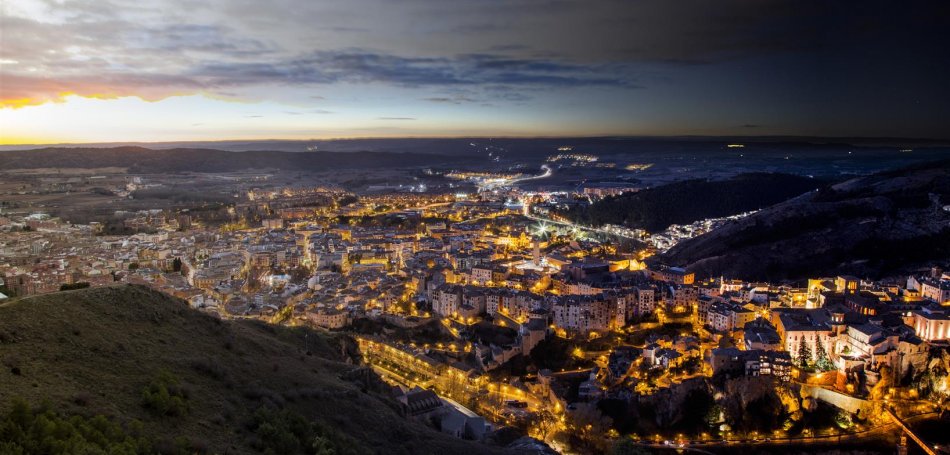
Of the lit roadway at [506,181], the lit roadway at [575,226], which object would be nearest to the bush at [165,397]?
the lit roadway at [575,226]

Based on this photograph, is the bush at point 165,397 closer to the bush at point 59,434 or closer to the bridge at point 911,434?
the bush at point 59,434

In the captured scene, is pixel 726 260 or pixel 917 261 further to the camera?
pixel 726 260

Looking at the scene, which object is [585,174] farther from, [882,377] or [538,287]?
[882,377]

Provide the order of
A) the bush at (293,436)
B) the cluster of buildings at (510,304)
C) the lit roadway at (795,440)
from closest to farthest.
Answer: the bush at (293,436) < the lit roadway at (795,440) < the cluster of buildings at (510,304)

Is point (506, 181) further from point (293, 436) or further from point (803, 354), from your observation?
point (293, 436)

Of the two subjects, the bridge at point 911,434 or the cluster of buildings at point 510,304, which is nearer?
the bridge at point 911,434

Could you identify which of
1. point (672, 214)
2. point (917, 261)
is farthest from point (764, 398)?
point (672, 214)

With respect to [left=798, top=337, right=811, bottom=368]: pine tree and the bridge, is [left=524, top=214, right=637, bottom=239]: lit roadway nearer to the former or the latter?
[left=798, top=337, right=811, bottom=368]: pine tree
